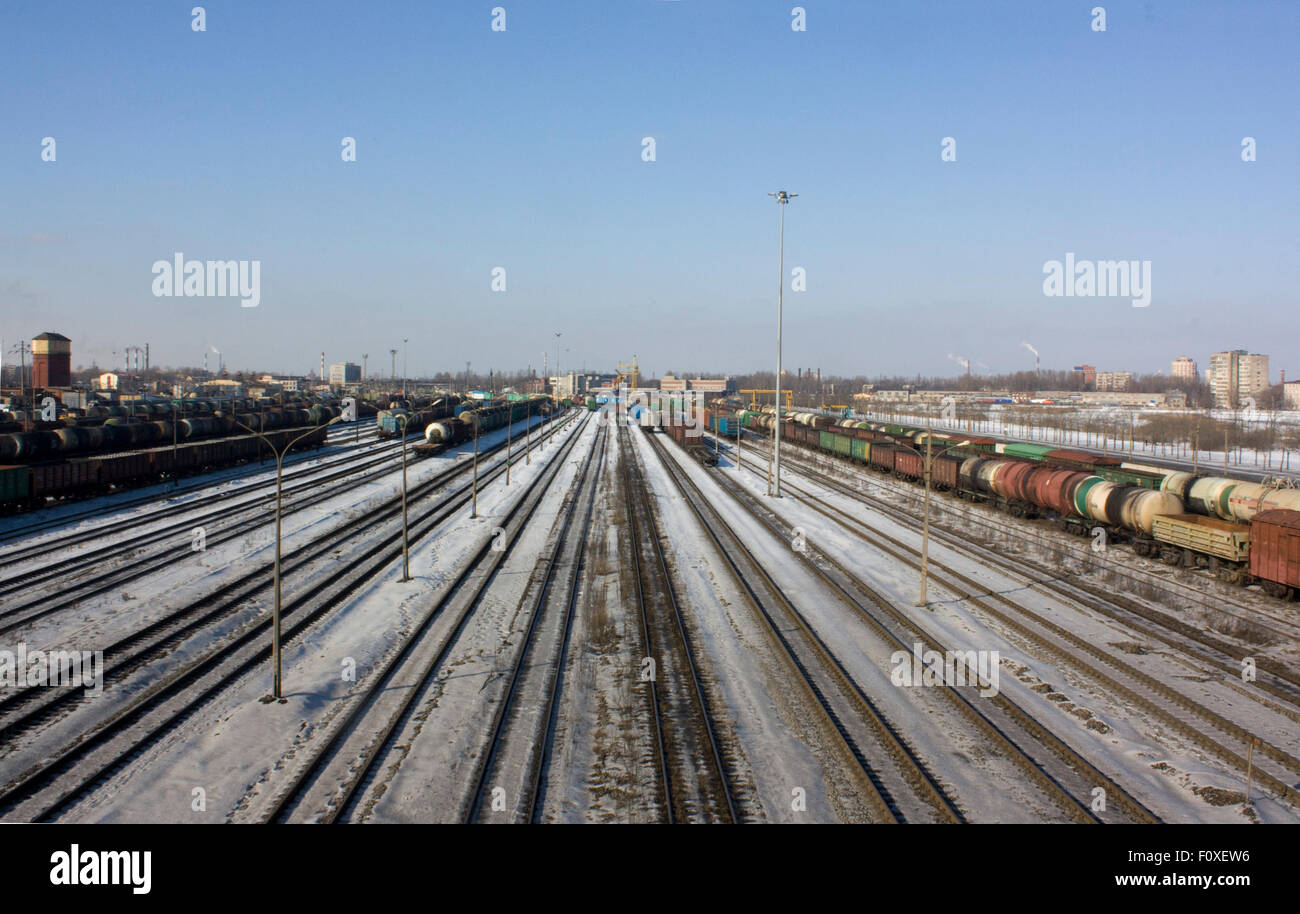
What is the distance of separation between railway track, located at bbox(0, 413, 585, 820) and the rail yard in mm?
81

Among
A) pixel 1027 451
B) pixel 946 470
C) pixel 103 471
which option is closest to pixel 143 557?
pixel 103 471

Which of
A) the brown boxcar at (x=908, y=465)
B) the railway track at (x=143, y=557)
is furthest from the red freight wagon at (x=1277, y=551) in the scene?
the railway track at (x=143, y=557)

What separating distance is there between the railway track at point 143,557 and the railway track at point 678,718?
17.0m

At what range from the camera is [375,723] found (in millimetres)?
15211

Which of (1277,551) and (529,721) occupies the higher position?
(1277,551)

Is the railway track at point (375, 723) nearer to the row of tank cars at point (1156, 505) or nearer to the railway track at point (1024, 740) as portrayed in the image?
the railway track at point (1024, 740)

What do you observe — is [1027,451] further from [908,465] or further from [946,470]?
[908,465]

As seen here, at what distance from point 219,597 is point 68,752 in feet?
35.5

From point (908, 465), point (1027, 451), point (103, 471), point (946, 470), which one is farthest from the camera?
point (908, 465)

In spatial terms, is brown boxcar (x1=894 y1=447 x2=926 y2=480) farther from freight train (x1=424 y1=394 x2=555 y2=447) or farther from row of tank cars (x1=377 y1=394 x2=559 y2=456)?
row of tank cars (x1=377 y1=394 x2=559 y2=456)

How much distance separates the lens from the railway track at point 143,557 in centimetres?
2283

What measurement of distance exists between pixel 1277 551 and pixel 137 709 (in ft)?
101
